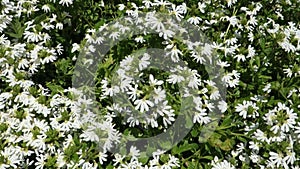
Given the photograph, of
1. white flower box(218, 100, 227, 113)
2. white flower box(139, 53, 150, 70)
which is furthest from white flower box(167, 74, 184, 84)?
white flower box(218, 100, 227, 113)

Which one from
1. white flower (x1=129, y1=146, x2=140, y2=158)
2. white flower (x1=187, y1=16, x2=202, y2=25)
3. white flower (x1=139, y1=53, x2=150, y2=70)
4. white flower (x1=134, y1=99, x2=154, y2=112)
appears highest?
white flower (x1=187, y1=16, x2=202, y2=25)

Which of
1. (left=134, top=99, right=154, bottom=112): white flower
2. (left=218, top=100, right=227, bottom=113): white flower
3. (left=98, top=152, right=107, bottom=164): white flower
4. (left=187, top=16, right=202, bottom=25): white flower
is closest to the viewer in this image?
(left=134, top=99, right=154, bottom=112): white flower

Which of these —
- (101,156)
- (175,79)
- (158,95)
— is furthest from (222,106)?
(101,156)

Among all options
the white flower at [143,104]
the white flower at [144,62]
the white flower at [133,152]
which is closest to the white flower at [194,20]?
the white flower at [144,62]

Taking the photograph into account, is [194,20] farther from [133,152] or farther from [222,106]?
[133,152]

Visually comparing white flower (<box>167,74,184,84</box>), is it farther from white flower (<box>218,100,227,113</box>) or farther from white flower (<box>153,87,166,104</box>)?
white flower (<box>218,100,227,113</box>)

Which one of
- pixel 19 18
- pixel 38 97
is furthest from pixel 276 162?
pixel 19 18

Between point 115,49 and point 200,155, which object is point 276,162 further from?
point 115,49

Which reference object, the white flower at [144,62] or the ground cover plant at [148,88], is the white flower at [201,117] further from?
the white flower at [144,62]
